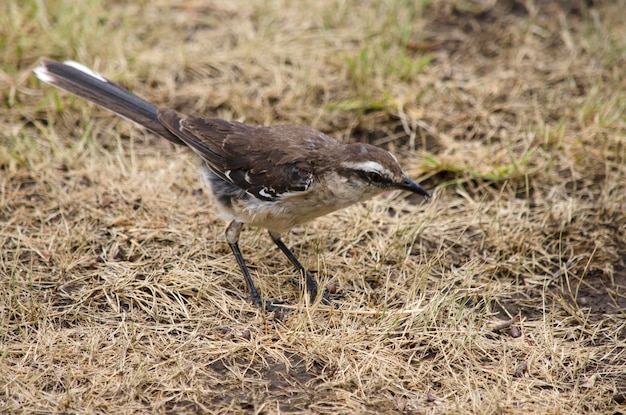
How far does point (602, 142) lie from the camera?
690 centimetres

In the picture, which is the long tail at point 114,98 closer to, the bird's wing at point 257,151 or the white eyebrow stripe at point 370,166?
the bird's wing at point 257,151

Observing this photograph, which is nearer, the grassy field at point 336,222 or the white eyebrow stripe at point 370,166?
the grassy field at point 336,222

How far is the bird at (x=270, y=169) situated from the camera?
5.44 metres

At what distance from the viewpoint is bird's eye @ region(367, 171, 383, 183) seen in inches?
212

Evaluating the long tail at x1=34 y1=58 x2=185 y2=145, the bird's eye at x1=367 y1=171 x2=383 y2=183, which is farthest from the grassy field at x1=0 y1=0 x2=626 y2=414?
the bird's eye at x1=367 y1=171 x2=383 y2=183

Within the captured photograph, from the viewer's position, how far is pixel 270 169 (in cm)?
552

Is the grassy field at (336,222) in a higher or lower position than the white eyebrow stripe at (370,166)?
lower

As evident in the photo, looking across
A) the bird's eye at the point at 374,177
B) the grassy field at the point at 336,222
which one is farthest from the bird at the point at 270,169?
the grassy field at the point at 336,222

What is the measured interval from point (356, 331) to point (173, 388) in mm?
1348

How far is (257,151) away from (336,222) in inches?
44.2

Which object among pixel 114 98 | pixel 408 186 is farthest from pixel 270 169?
pixel 114 98

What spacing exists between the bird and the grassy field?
48cm

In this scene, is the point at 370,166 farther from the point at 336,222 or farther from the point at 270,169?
the point at 336,222

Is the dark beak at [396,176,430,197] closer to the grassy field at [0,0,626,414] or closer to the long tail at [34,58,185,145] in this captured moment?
the grassy field at [0,0,626,414]
